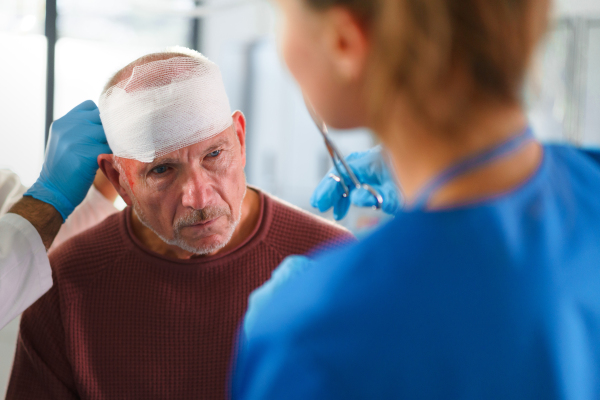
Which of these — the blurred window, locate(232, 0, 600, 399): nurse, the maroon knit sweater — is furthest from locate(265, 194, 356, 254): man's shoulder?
the blurred window

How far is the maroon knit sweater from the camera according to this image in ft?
4.01

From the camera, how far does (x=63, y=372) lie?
1249 mm

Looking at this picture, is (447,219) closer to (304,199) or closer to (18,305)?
(18,305)

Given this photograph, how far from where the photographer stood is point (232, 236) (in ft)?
4.40

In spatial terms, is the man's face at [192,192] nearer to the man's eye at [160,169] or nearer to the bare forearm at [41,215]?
the man's eye at [160,169]

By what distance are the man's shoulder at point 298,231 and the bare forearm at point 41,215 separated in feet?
1.67

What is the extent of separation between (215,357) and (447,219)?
3.05 ft

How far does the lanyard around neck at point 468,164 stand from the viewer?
43 cm

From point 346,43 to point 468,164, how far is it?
0.49 feet

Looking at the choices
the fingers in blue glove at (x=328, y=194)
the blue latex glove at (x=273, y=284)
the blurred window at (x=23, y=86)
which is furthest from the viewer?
the blurred window at (x=23, y=86)

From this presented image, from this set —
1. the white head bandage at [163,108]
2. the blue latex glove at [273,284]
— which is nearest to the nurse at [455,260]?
the blue latex glove at [273,284]

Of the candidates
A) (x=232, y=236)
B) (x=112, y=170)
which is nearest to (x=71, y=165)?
(x=112, y=170)

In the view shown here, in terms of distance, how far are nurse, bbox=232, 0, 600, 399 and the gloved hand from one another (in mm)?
794

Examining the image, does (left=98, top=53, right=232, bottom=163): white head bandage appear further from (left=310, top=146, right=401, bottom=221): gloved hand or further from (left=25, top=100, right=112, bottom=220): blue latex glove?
(left=310, top=146, right=401, bottom=221): gloved hand
